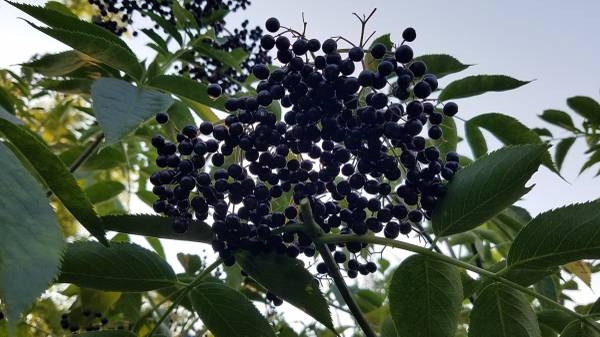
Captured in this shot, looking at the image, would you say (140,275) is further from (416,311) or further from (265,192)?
(416,311)

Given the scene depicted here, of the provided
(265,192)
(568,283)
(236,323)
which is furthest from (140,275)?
(568,283)

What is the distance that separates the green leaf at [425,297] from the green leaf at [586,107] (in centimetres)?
183

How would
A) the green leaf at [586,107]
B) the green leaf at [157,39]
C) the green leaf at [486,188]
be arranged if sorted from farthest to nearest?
the green leaf at [586,107] < the green leaf at [157,39] < the green leaf at [486,188]

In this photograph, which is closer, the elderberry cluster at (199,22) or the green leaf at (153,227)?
the green leaf at (153,227)

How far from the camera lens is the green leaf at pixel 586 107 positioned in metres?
2.79

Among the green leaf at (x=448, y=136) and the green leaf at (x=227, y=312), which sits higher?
the green leaf at (x=448, y=136)

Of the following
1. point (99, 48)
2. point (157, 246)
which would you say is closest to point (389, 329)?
point (99, 48)

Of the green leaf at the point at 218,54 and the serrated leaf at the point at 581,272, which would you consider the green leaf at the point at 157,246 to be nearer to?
the green leaf at the point at 218,54

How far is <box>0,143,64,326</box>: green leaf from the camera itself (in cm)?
73

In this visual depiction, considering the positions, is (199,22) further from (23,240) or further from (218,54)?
(23,240)

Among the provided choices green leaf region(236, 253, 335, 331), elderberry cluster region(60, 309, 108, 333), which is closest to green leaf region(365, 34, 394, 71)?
green leaf region(236, 253, 335, 331)

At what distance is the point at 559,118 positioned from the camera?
311 cm

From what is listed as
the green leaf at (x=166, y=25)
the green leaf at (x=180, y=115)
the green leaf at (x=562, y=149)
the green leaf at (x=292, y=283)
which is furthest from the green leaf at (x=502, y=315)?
the green leaf at (x=562, y=149)

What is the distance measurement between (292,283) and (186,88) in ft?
2.25
